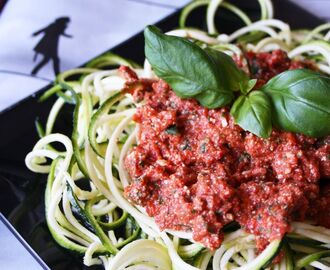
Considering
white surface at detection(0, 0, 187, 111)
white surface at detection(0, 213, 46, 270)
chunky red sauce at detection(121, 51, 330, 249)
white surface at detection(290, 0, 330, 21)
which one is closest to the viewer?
Answer: chunky red sauce at detection(121, 51, 330, 249)

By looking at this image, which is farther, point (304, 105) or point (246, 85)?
point (246, 85)

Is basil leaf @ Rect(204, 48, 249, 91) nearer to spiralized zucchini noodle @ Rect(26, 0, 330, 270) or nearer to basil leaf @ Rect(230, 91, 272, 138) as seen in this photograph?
basil leaf @ Rect(230, 91, 272, 138)

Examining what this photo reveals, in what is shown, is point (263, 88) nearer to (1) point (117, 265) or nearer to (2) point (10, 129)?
(1) point (117, 265)

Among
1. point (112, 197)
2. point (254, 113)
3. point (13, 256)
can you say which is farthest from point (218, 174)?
point (13, 256)

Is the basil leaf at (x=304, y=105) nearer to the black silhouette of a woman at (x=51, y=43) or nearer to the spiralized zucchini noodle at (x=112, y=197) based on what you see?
the spiralized zucchini noodle at (x=112, y=197)

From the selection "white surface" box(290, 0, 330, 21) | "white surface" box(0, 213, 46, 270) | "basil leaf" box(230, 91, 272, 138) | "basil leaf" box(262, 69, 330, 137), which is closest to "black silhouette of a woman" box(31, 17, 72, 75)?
"white surface" box(0, 213, 46, 270)

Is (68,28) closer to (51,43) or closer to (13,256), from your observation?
(51,43)
